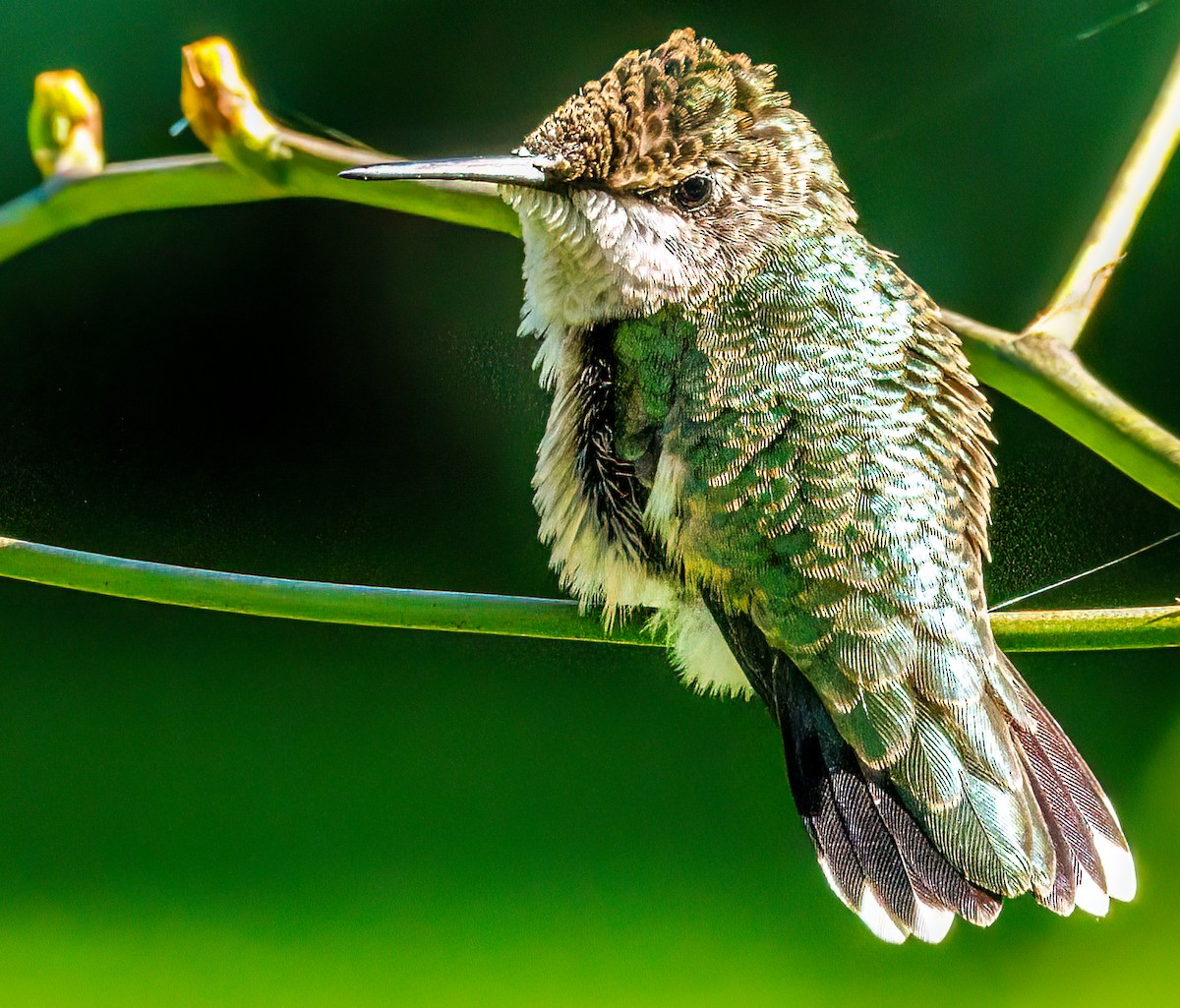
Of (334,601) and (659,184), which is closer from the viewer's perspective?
(334,601)

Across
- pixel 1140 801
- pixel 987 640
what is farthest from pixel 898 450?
pixel 1140 801

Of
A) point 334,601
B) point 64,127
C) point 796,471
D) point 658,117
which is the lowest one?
point 334,601

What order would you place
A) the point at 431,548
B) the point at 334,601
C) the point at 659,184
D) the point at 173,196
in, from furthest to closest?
1. the point at 431,548
2. the point at 173,196
3. the point at 659,184
4. the point at 334,601

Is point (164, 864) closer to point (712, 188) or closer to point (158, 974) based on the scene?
point (158, 974)

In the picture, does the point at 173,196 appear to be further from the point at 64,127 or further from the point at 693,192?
the point at 693,192

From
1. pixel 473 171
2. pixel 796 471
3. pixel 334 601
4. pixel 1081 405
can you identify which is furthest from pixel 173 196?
pixel 1081 405

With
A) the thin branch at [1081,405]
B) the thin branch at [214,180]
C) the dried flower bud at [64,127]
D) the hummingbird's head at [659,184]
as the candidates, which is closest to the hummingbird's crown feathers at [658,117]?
the hummingbird's head at [659,184]
